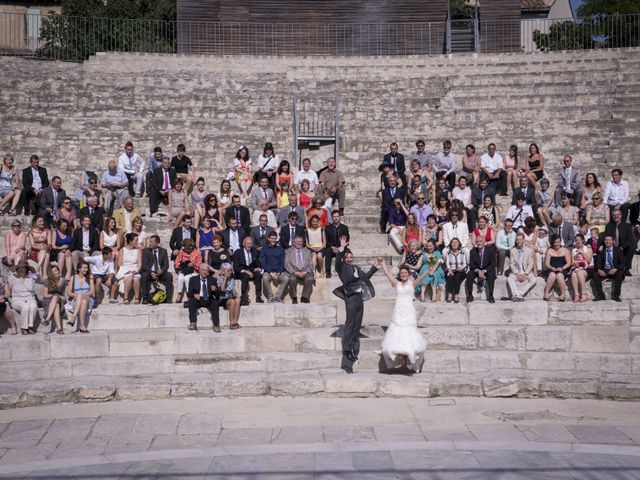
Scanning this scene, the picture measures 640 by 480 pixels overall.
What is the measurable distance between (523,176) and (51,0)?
2924cm

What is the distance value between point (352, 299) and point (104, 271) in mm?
4343

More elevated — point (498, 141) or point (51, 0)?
point (51, 0)

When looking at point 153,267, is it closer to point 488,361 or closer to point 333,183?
point 333,183

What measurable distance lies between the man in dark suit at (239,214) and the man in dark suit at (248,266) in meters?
0.97

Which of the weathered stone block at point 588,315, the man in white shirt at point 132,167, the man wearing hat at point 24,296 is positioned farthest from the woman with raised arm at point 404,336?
the man in white shirt at point 132,167

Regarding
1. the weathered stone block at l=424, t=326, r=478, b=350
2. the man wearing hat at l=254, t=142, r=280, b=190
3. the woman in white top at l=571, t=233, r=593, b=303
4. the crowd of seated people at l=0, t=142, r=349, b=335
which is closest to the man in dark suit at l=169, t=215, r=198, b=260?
the crowd of seated people at l=0, t=142, r=349, b=335

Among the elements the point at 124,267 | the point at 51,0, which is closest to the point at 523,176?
the point at 124,267

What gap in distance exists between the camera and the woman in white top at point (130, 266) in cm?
1791

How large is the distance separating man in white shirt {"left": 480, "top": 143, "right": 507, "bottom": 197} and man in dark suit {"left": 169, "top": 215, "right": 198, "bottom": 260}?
6076 millimetres

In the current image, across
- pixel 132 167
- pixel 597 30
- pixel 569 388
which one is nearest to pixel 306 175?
pixel 132 167

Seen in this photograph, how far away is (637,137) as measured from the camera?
24172 mm

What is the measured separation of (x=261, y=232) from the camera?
18984 mm

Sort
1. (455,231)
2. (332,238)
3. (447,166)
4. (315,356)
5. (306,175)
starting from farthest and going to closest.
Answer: (447,166) < (306,175) < (455,231) < (332,238) < (315,356)

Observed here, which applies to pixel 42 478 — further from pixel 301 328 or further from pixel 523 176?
pixel 523 176
